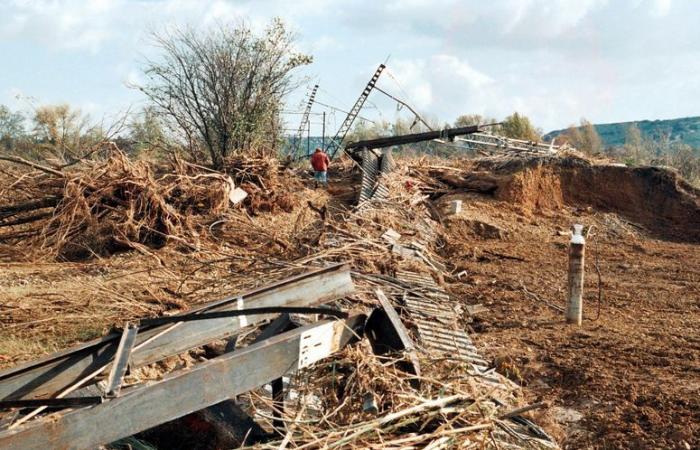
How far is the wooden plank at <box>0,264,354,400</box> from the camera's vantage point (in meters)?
2.89

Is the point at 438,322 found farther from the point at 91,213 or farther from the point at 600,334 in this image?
the point at 91,213

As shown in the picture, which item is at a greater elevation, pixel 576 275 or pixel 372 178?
pixel 372 178

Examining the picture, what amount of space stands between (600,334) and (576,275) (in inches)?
23.9

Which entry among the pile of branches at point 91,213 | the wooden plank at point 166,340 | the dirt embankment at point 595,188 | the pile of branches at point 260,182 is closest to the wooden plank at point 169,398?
the wooden plank at point 166,340

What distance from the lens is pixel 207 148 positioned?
18594 mm

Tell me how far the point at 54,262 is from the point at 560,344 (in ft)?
22.4

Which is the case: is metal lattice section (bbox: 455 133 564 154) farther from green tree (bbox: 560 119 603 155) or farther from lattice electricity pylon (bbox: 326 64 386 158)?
green tree (bbox: 560 119 603 155)

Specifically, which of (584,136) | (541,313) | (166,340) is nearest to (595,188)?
(541,313)

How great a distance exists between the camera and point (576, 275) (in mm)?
6855

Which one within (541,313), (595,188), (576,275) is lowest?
(541,313)

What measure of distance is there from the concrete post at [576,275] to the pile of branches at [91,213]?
5.18 metres

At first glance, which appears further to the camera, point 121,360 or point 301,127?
point 301,127

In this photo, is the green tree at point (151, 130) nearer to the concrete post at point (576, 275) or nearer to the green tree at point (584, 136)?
the concrete post at point (576, 275)

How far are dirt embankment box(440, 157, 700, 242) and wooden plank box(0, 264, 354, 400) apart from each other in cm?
1299
